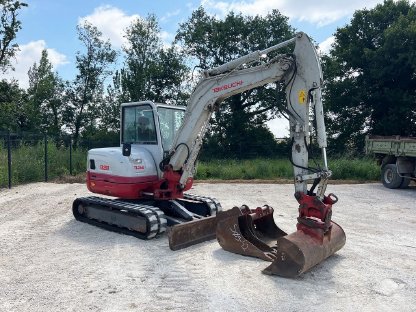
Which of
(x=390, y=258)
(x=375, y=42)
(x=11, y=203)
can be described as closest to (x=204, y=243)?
(x=390, y=258)

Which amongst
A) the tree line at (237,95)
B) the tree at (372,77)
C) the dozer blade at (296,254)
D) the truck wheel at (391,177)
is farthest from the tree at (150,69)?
the dozer blade at (296,254)

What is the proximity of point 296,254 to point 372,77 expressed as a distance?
76.5 ft

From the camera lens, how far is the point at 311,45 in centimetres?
582

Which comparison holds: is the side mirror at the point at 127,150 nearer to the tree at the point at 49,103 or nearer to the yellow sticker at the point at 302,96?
the yellow sticker at the point at 302,96

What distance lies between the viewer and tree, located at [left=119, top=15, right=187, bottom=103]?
103 ft

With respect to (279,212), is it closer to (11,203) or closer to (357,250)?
(357,250)

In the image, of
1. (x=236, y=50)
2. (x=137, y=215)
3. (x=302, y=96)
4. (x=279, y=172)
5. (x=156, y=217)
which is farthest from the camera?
(x=236, y=50)

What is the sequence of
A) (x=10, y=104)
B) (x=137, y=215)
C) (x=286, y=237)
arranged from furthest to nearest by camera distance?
1. (x=10, y=104)
2. (x=137, y=215)
3. (x=286, y=237)

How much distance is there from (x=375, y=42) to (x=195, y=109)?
2345cm

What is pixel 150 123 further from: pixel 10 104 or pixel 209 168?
pixel 10 104

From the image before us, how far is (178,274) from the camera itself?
529cm

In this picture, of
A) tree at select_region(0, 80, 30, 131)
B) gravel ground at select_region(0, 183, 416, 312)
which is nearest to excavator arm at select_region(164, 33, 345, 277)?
gravel ground at select_region(0, 183, 416, 312)

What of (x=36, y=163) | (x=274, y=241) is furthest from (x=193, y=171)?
(x=36, y=163)

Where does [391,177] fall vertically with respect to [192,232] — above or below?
above
